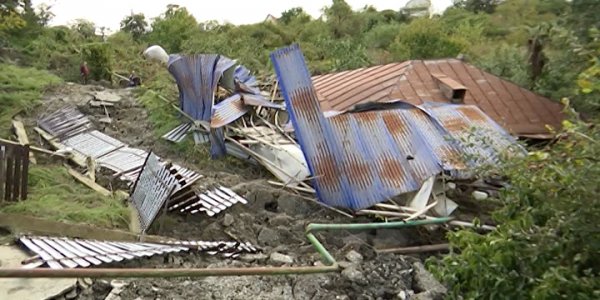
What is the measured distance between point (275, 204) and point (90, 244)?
2.89 m


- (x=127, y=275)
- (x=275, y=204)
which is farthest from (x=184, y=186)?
(x=127, y=275)

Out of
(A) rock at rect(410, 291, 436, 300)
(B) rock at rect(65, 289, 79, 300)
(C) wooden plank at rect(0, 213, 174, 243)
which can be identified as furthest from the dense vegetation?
(C) wooden plank at rect(0, 213, 174, 243)

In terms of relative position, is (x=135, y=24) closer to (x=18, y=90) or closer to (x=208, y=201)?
(x=18, y=90)

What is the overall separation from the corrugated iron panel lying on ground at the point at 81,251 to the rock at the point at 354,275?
1522 mm

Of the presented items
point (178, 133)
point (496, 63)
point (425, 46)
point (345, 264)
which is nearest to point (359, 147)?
point (345, 264)

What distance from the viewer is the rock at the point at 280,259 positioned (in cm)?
536

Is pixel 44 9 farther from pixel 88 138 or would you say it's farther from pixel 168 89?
pixel 88 138

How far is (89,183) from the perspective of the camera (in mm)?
7426

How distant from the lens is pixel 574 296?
3.11 metres

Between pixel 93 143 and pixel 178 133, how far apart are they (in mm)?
1555

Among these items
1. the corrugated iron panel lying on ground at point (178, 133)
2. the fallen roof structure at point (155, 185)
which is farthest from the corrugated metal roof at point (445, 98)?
the fallen roof structure at point (155, 185)

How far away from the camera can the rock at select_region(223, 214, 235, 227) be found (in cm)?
625

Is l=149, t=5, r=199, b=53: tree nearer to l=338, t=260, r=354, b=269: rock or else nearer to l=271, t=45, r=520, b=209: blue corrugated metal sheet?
l=271, t=45, r=520, b=209: blue corrugated metal sheet

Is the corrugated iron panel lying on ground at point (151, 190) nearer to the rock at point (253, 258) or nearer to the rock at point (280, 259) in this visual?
the rock at point (253, 258)
